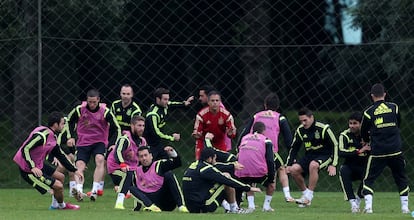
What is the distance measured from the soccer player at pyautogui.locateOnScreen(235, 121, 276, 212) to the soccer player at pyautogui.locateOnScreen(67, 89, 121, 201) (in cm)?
342

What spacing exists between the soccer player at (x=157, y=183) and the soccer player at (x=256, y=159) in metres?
1.02

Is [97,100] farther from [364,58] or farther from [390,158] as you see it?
[364,58]

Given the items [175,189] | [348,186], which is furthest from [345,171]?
[175,189]

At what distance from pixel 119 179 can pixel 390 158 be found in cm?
484

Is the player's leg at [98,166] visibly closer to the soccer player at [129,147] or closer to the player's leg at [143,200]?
the soccer player at [129,147]

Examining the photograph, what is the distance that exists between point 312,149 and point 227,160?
130 cm

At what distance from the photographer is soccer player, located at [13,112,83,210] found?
1622cm

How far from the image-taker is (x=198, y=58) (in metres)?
29.0

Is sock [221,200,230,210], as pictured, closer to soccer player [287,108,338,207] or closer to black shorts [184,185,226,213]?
black shorts [184,185,226,213]

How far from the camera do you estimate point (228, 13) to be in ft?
97.5

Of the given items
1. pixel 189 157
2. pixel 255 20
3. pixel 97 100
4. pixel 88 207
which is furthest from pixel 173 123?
pixel 88 207

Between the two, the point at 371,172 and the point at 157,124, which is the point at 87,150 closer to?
the point at 157,124

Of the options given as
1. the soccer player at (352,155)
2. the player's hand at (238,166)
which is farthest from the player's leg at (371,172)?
the player's hand at (238,166)

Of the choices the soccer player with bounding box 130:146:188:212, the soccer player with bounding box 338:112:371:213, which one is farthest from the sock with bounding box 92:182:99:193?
the soccer player with bounding box 338:112:371:213
